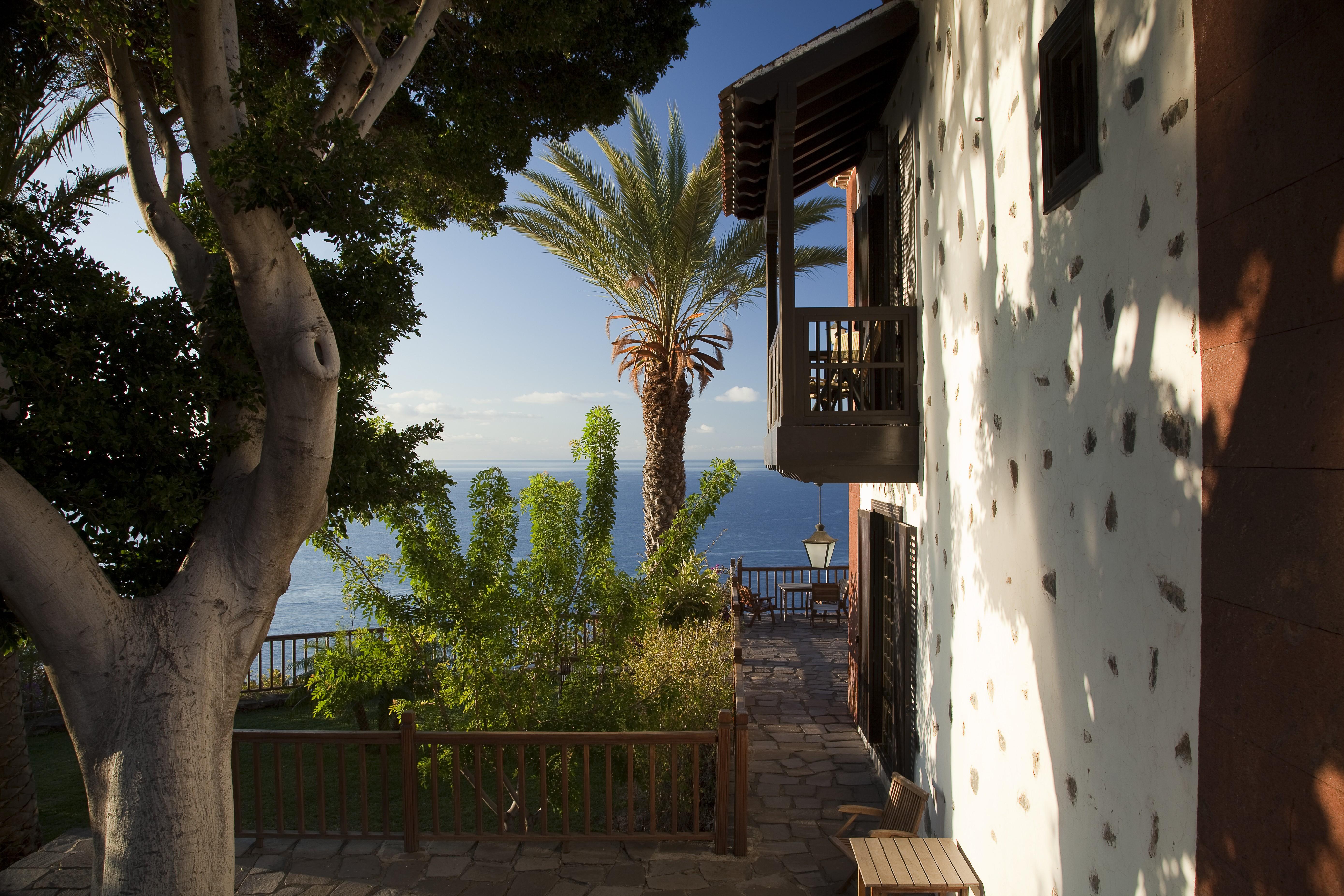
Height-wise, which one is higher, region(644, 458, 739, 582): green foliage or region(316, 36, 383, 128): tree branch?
region(316, 36, 383, 128): tree branch

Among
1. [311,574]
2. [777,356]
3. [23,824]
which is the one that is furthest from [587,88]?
[311,574]

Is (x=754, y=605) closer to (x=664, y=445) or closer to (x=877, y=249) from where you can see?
(x=664, y=445)

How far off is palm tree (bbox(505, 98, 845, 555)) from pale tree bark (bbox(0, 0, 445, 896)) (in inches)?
321

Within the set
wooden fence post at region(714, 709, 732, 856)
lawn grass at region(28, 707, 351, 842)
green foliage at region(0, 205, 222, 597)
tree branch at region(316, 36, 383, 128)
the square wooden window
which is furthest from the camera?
lawn grass at region(28, 707, 351, 842)

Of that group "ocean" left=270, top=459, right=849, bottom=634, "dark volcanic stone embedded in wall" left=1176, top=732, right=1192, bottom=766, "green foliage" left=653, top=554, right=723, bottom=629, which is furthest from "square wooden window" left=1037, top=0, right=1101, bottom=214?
"ocean" left=270, top=459, right=849, bottom=634

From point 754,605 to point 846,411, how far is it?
9825 mm

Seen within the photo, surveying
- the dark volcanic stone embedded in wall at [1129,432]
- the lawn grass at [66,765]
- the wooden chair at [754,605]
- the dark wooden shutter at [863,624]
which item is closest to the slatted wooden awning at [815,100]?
the dark volcanic stone embedded in wall at [1129,432]

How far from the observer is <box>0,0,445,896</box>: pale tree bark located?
411 cm

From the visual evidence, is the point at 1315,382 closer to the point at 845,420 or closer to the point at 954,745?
the point at 954,745

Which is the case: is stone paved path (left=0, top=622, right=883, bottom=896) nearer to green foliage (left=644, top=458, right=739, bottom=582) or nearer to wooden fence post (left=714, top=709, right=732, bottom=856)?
wooden fence post (left=714, top=709, right=732, bottom=856)

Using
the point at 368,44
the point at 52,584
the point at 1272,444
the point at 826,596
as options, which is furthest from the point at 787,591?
the point at 1272,444

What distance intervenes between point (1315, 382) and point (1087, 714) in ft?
5.33

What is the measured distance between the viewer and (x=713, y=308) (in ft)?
45.5

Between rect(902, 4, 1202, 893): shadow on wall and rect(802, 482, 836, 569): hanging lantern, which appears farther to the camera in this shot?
rect(802, 482, 836, 569): hanging lantern
